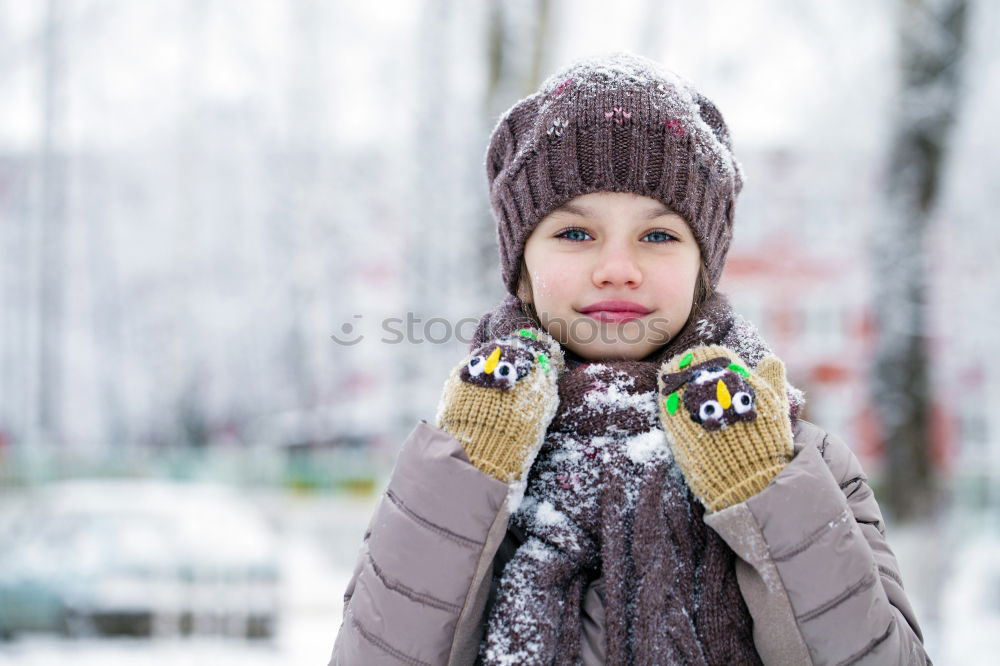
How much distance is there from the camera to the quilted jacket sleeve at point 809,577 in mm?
1247

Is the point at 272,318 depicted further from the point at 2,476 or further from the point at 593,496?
the point at 593,496

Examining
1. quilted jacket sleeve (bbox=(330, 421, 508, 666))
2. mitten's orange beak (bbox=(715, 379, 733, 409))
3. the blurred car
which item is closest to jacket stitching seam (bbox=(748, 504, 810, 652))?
mitten's orange beak (bbox=(715, 379, 733, 409))

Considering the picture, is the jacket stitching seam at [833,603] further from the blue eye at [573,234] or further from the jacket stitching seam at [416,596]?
the blue eye at [573,234]

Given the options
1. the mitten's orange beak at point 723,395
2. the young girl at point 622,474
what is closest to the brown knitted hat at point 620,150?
the young girl at point 622,474

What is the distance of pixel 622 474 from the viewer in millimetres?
1400

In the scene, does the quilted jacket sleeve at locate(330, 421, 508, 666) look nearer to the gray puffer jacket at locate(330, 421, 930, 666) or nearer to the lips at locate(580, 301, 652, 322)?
the gray puffer jacket at locate(330, 421, 930, 666)

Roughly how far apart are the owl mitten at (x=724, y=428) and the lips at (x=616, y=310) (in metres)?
0.14

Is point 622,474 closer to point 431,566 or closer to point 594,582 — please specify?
point 594,582

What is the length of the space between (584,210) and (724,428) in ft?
1.57

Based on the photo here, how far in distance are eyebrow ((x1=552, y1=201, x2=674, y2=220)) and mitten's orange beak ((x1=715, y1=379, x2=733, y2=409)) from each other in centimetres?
35

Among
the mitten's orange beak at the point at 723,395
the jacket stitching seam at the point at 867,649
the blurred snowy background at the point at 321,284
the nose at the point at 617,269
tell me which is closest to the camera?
the jacket stitching seam at the point at 867,649

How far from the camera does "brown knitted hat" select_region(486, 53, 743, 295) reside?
1525mm

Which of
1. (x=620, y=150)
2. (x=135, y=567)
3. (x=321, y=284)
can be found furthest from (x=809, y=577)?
(x=321, y=284)

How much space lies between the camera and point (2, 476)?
1270cm
